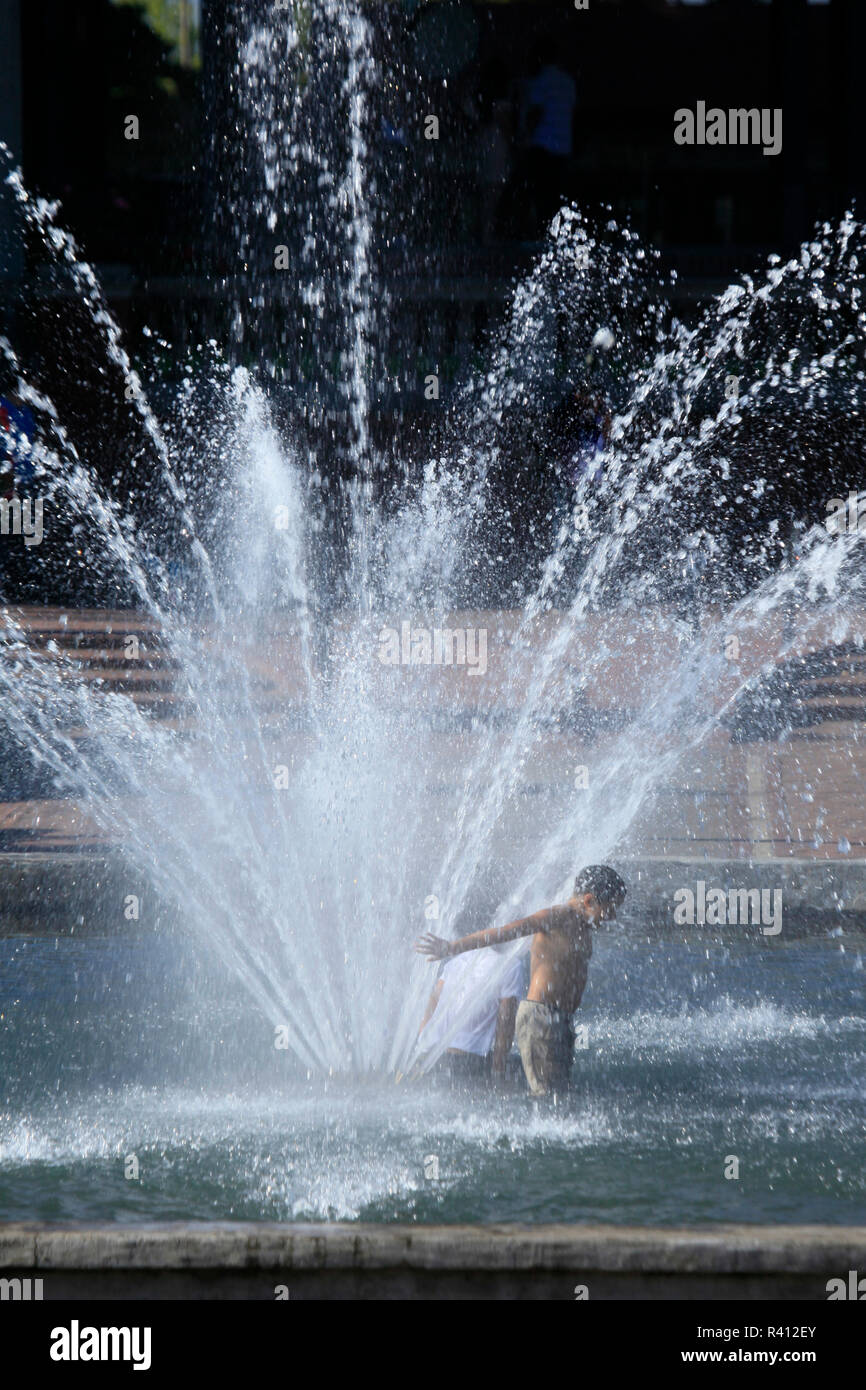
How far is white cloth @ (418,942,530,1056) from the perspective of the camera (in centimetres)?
594

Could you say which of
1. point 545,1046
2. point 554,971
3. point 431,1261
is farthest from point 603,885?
point 431,1261

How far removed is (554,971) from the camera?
582 cm

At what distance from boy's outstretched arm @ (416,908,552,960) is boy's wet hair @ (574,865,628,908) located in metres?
0.17

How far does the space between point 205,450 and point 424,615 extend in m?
4.04

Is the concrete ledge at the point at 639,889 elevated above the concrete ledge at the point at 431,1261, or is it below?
above

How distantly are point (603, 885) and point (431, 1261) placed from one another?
2.20 meters

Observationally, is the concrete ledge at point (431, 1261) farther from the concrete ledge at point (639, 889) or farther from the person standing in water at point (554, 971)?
the concrete ledge at point (639, 889)

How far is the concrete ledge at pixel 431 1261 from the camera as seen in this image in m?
3.83

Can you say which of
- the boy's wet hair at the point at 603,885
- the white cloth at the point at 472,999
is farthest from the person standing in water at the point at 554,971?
the white cloth at the point at 472,999

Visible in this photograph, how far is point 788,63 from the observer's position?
18.6 metres

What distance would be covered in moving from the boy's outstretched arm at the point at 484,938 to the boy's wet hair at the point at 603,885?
17cm

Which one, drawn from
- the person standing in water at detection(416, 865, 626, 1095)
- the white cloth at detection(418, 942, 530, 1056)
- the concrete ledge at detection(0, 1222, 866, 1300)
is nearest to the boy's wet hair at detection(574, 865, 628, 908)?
the person standing in water at detection(416, 865, 626, 1095)

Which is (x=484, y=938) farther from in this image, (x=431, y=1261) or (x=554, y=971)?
(x=431, y=1261)

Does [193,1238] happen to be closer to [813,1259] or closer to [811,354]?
[813,1259]
